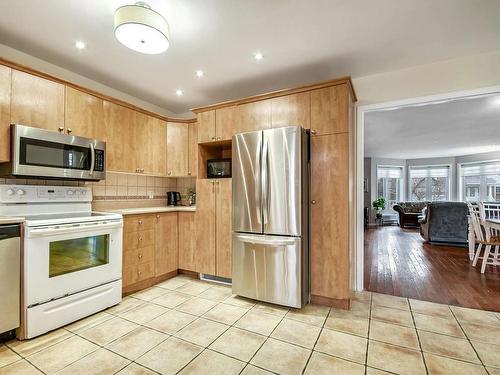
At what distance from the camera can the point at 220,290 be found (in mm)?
3045

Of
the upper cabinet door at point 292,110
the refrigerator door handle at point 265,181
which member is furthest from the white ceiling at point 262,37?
the refrigerator door handle at point 265,181

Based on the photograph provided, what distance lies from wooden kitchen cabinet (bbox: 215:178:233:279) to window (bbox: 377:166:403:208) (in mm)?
8412

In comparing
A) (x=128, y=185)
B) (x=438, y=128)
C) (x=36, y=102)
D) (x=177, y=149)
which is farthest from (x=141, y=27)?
(x=438, y=128)

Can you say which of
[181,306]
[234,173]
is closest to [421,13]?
[234,173]

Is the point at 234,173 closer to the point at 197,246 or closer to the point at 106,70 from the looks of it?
the point at 197,246

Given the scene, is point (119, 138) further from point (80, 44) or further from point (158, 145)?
point (80, 44)

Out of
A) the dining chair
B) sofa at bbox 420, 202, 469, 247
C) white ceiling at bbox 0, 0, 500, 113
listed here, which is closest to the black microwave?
white ceiling at bbox 0, 0, 500, 113

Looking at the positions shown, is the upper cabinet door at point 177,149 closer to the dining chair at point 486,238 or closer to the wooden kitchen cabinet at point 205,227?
the wooden kitchen cabinet at point 205,227

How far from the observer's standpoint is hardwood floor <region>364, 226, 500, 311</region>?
287cm

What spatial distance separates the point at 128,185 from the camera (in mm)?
3479

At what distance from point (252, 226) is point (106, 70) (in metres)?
2.43

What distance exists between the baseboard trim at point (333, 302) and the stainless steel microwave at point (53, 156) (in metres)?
2.68

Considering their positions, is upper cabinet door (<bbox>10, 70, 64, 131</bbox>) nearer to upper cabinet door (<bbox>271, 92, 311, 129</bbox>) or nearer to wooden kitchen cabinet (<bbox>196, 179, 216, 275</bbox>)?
wooden kitchen cabinet (<bbox>196, 179, 216, 275</bbox>)

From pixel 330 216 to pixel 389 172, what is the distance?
871 cm
